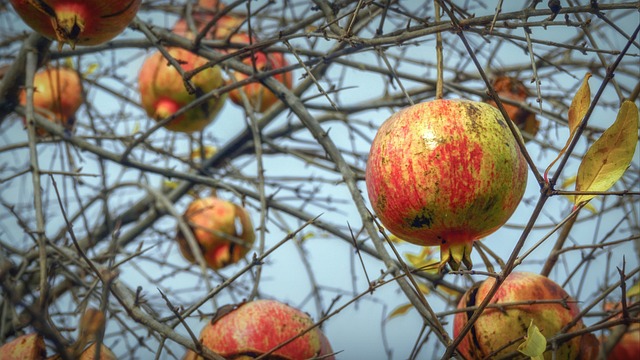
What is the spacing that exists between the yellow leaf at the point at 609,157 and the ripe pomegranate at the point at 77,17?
0.95 meters

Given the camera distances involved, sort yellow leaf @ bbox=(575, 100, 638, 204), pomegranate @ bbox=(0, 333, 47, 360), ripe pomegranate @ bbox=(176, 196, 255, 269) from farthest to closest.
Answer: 1. ripe pomegranate @ bbox=(176, 196, 255, 269)
2. pomegranate @ bbox=(0, 333, 47, 360)
3. yellow leaf @ bbox=(575, 100, 638, 204)

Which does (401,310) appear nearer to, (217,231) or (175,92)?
(217,231)

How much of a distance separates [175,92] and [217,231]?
0.55 m

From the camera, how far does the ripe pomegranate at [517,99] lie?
2389 mm

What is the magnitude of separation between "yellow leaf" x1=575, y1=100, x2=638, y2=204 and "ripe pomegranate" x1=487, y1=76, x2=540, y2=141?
1190 mm

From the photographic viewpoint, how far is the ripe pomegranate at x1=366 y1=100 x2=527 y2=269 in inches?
45.8

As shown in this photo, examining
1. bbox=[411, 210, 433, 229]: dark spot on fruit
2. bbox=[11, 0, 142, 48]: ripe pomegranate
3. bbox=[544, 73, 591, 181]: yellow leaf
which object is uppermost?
bbox=[11, 0, 142, 48]: ripe pomegranate

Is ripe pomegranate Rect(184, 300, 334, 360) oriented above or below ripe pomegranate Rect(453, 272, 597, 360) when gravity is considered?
above

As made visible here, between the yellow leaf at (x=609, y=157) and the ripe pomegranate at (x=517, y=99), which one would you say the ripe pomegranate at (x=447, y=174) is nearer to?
the yellow leaf at (x=609, y=157)

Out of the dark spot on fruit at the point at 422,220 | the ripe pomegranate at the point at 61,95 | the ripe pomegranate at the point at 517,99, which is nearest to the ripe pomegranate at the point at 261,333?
the dark spot on fruit at the point at 422,220

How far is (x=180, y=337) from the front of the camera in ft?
4.36

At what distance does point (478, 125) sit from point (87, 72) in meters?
2.16

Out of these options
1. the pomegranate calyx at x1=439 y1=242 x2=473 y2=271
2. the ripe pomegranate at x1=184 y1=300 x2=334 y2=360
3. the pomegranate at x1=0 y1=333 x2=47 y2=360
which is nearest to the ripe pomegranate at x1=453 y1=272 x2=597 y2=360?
the pomegranate calyx at x1=439 y1=242 x2=473 y2=271

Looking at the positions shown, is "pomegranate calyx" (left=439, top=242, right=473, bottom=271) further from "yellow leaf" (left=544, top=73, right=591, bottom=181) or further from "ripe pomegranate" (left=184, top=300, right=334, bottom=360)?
"ripe pomegranate" (left=184, top=300, right=334, bottom=360)
